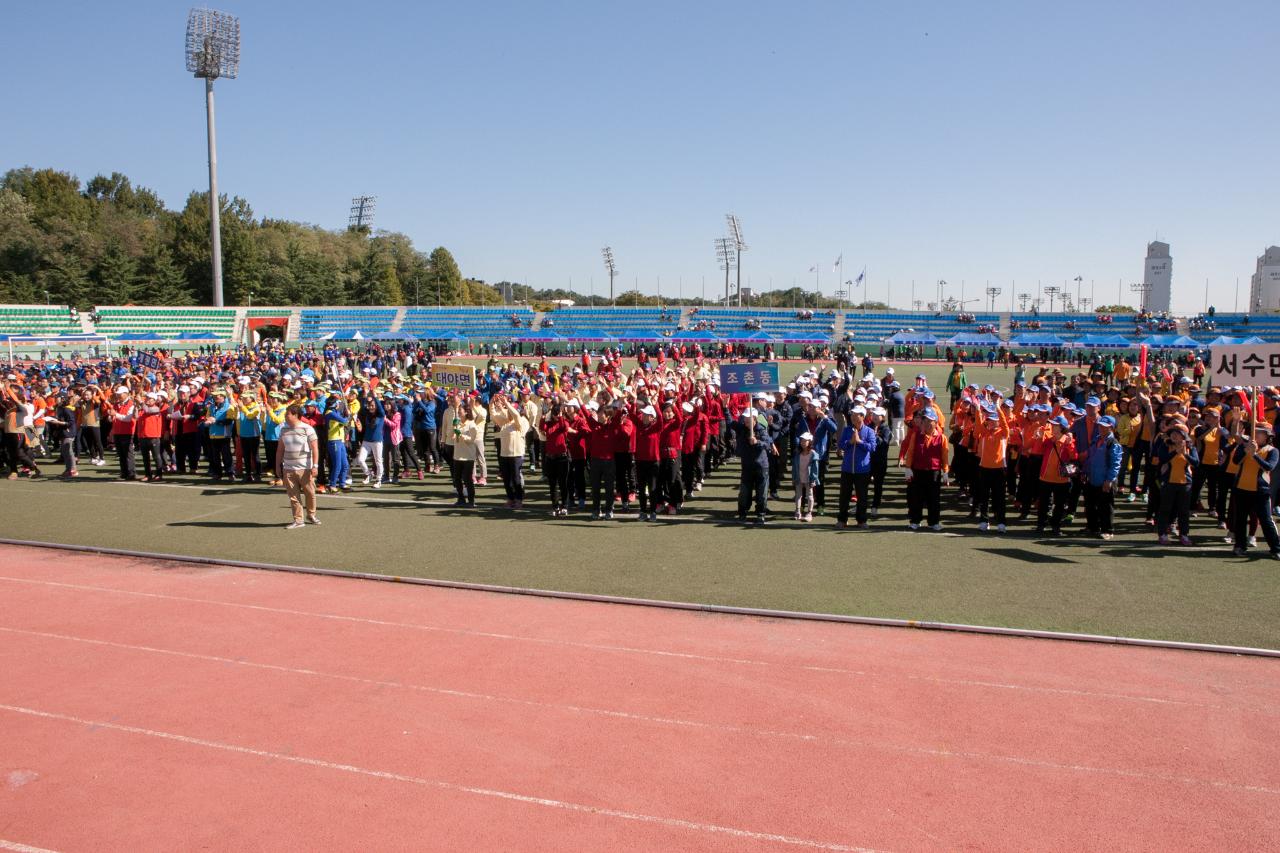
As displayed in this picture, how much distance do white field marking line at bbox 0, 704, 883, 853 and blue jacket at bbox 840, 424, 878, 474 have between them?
7792 mm

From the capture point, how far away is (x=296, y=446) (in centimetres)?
1316

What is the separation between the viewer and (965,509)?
47.6ft

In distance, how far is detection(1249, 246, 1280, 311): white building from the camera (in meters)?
129

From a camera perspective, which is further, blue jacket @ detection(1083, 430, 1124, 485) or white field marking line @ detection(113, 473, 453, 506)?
white field marking line @ detection(113, 473, 453, 506)

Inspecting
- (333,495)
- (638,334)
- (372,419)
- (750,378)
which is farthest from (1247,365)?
(638,334)

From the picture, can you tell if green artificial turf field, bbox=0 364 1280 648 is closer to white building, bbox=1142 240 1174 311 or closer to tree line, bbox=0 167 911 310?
tree line, bbox=0 167 911 310

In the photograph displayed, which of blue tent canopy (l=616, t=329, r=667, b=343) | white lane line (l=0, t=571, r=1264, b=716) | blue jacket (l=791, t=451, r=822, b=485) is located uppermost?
blue tent canopy (l=616, t=329, r=667, b=343)

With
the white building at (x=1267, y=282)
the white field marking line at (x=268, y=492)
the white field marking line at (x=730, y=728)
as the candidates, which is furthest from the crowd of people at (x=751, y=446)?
the white building at (x=1267, y=282)

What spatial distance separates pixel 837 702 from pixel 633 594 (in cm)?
326

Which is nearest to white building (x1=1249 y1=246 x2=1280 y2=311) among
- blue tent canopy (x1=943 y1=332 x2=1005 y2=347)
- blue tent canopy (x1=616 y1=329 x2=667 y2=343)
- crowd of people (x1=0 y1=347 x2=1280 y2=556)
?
blue tent canopy (x1=943 y1=332 x2=1005 y2=347)

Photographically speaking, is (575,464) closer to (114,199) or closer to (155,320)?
(155,320)

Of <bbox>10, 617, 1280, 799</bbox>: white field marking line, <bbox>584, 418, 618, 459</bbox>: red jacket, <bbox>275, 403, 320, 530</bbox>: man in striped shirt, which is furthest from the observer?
<bbox>584, 418, 618, 459</bbox>: red jacket

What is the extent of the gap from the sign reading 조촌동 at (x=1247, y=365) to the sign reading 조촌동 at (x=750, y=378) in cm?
679

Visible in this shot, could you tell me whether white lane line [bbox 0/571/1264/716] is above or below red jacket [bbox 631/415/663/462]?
below
